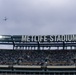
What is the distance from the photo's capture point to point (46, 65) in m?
114

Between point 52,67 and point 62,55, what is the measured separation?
1369cm

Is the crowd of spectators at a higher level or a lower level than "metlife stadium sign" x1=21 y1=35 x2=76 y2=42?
lower

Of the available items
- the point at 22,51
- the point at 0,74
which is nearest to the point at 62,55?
the point at 22,51

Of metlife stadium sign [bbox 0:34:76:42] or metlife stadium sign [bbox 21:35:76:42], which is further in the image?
metlife stadium sign [bbox 0:34:76:42]

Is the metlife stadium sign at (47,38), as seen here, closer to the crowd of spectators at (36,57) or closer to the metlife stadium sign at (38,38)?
the metlife stadium sign at (38,38)

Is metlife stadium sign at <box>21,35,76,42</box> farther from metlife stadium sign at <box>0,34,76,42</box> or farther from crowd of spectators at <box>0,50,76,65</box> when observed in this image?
crowd of spectators at <box>0,50,76,65</box>

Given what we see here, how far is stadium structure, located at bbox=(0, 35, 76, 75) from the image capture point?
11275 cm

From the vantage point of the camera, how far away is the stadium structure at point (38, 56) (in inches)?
4439

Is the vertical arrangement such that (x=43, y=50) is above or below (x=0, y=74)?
above

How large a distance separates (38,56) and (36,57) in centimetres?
105

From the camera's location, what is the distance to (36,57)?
12412 centimetres

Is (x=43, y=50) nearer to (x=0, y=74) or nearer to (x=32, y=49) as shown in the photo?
(x=32, y=49)

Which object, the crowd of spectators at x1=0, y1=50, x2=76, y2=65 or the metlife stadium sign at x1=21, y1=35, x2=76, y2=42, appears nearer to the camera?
the crowd of spectators at x1=0, y1=50, x2=76, y2=65

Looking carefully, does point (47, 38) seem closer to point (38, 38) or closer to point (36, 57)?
point (38, 38)
